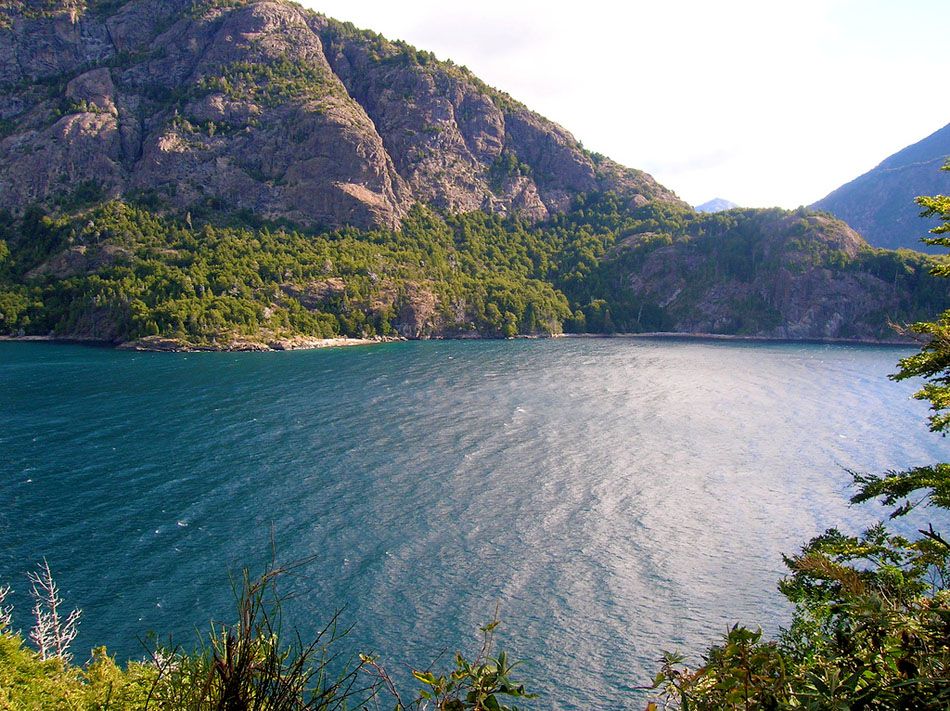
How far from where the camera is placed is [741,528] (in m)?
39.5

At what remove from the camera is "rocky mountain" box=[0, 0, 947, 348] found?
137m

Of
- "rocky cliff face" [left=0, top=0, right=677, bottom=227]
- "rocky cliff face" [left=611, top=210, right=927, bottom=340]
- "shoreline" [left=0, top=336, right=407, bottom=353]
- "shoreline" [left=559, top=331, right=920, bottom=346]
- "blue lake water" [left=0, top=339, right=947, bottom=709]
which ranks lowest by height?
"blue lake water" [left=0, top=339, right=947, bottom=709]

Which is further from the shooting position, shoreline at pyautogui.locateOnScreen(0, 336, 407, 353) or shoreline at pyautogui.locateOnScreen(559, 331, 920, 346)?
shoreline at pyautogui.locateOnScreen(559, 331, 920, 346)

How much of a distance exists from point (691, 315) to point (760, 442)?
117 metres

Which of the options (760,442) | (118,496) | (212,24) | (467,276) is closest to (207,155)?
(212,24)

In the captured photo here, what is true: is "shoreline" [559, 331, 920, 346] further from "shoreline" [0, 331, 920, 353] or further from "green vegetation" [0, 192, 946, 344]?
"green vegetation" [0, 192, 946, 344]

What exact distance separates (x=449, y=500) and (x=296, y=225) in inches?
5361

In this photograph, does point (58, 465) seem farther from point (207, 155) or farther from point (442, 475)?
point (207, 155)

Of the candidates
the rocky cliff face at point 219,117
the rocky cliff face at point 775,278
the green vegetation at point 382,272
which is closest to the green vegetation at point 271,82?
the rocky cliff face at point 219,117

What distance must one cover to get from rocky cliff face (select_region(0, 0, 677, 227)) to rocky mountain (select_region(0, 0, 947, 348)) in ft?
1.83

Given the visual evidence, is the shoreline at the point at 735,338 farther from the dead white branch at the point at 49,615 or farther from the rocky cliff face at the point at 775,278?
the dead white branch at the point at 49,615

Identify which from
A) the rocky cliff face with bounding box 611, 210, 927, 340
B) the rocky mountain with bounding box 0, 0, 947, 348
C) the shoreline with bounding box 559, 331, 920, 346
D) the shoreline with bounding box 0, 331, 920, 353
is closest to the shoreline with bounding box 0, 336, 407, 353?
the shoreline with bounding box 0, 331, 920, 353

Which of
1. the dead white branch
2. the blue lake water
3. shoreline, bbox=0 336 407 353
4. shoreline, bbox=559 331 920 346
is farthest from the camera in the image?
shoreline, bbox=559 331 920 346

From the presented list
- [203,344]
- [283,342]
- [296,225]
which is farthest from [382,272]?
[203,344]
